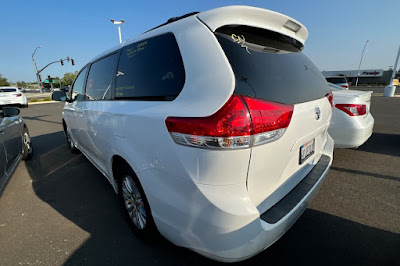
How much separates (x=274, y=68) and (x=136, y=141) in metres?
1.15

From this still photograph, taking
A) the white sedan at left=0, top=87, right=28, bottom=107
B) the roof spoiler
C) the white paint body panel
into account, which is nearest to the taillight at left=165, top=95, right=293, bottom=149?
the roof spoiler

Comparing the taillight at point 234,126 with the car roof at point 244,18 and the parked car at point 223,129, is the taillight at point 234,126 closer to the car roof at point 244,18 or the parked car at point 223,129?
the parked car at point 223,129

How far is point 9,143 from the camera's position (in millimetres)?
3086

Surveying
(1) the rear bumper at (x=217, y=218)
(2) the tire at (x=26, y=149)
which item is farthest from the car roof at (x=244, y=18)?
(2) the tire at (x=26, y=149)

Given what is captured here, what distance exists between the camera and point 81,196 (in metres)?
2.84

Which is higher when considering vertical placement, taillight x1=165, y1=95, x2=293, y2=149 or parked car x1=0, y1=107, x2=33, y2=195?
taillight x1=165, y1=95, x2=293, y2=149

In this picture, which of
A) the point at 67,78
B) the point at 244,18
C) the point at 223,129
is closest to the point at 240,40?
the point at 244,18

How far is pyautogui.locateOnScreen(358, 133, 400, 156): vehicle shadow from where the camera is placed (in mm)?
4009

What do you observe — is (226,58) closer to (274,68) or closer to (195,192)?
(274,68)

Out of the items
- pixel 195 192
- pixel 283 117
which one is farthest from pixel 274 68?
pixel 195 192

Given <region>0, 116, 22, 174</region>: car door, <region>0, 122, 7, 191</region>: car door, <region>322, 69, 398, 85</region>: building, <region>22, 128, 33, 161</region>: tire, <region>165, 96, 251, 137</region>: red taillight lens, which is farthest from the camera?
<region>322, 69, 398, 85</region>: building

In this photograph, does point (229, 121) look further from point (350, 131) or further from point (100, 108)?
point (350, 131)

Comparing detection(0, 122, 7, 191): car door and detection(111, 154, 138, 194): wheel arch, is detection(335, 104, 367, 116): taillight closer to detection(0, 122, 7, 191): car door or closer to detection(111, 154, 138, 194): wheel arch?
detection(111, 154, 138, 194): wheel arch

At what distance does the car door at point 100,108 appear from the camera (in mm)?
2152
